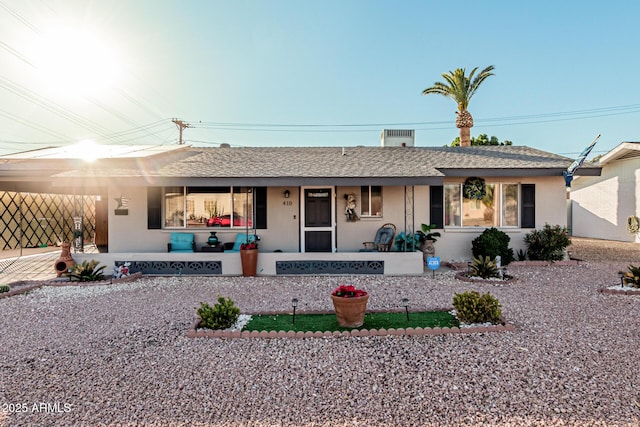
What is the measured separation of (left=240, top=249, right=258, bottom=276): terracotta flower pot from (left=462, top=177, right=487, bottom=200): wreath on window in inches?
249

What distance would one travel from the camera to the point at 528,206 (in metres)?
10.1

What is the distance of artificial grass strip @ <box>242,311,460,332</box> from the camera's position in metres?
4.89

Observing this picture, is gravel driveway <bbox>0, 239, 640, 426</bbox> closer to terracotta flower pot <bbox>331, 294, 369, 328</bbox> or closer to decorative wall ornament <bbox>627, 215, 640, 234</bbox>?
terracotta flower pot <bbox>331, 294, 369, 328</bbox>

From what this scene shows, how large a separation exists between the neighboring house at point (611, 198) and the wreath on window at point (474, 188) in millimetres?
8872

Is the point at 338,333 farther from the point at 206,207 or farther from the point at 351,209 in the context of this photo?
the point at 206,207

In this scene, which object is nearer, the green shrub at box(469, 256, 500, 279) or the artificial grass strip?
the artificial grass strip

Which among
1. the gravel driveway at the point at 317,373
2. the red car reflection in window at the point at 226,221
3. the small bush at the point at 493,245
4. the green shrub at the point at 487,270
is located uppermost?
the red car reflection in window at the point at 226,221

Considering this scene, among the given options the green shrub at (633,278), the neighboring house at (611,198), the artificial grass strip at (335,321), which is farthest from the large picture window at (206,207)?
the neighboring house at (611,198)

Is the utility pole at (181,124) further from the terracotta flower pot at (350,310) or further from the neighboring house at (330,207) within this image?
the terracotta flower pot at (350,310)

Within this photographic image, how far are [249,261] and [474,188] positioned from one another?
6707mm

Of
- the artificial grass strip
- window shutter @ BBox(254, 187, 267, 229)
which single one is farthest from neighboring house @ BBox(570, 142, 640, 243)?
window shutter @ BBox(254, 187, 267, 229)

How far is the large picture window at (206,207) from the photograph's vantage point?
32.9ft

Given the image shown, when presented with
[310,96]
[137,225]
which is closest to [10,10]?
[137,225]

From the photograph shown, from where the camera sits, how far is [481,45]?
1418 cm
